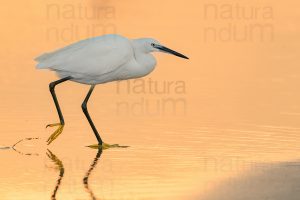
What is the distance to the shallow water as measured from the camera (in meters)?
12.0

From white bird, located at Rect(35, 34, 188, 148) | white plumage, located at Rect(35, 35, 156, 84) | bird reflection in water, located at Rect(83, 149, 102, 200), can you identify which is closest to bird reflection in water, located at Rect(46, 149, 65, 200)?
bird reflection in water, located at Rect(83, 149, 102, 200)

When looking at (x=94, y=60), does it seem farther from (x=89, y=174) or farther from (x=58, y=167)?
(x=89, y=174)

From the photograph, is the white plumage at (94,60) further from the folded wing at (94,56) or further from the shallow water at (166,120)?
the shallow water at (166,120)

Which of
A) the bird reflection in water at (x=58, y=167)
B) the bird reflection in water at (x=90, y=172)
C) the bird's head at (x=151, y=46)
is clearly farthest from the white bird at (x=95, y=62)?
the bird reflection in water at (x=58, y=167)

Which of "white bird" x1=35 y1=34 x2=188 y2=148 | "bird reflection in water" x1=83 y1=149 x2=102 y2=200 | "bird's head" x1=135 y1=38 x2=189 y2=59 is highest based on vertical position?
"bird's head" x1=135 y1=38 x2=189 y2=59

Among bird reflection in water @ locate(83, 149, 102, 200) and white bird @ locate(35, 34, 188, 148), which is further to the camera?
white bird @ locate(35, 34, 188, 148)

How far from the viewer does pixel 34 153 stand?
13.9 m

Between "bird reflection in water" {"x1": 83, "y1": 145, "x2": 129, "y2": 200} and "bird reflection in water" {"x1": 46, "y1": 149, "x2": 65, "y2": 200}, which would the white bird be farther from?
"bird reflection in water" {"x1": 46, "y1": 149, "x2": 65, "y2": 200}

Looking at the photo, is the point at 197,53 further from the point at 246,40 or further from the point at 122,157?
the point at 122,157

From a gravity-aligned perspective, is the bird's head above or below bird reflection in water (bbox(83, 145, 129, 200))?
above

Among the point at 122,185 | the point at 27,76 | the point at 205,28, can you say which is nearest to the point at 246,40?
the point at 205,28

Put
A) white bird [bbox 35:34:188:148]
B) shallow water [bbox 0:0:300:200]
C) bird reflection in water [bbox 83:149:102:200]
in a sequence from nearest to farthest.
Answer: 1. bird reflection in water [bbox 83:149:102:200]
2. shallow water [bbox 0:0:300:200]
3. white bird [bbox 35:34:188:148]

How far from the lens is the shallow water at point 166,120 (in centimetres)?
1197

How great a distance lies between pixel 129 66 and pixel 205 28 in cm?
1224
